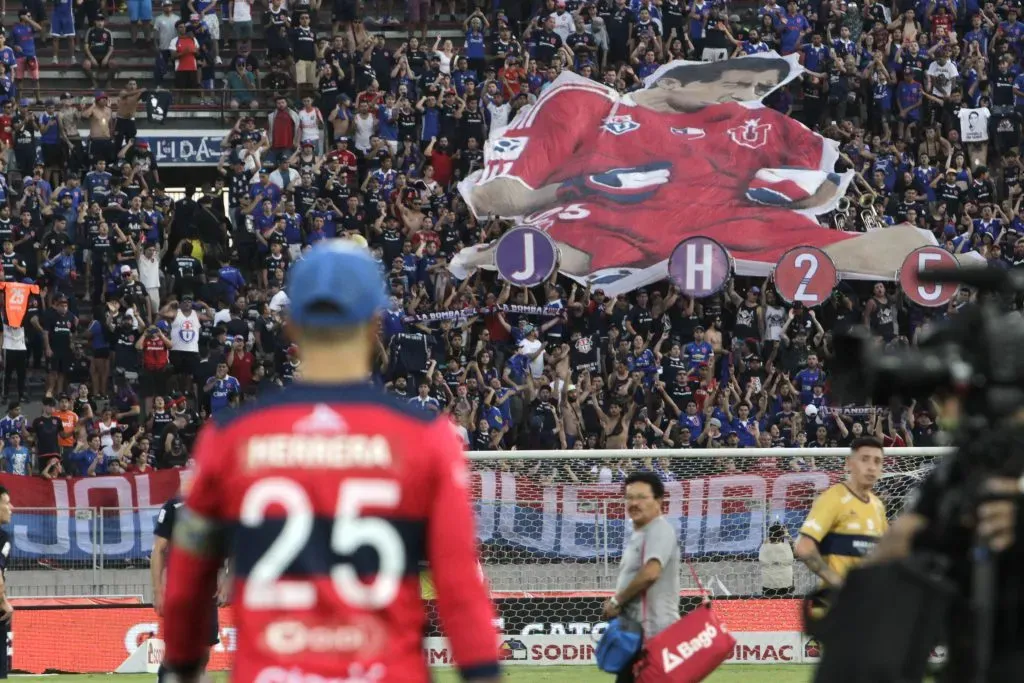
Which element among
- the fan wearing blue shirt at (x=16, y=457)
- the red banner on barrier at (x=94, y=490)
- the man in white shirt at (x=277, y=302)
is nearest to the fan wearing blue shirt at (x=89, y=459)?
the fan wearing blue shirt at (x=16, y=457)

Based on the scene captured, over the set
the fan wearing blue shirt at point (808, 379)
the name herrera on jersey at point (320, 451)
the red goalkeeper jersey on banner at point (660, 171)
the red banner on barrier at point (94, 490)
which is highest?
the name herrera on jersey at point (320, 451)

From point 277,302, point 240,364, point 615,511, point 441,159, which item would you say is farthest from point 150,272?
point 615,511

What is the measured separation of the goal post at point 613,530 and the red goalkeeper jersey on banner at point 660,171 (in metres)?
9.74

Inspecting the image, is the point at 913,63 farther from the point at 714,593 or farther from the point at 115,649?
the point at 115,649

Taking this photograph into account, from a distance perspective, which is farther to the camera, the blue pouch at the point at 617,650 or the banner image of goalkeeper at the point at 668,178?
the banner image of goalkeeper at the point at 668,178

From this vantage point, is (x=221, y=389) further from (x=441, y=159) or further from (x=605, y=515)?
(x=605, y=515)

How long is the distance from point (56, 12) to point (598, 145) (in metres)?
9.61

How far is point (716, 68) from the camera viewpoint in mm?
30109

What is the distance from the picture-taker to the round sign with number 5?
2530cm

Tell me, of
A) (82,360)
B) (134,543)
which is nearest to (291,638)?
(134,543)

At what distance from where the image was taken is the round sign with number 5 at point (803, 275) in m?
25.3

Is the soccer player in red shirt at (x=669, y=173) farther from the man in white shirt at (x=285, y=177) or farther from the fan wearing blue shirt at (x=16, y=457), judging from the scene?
the fan wearing blue shirt at (x=16, y=457)

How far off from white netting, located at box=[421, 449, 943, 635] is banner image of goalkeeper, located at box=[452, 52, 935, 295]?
8.91 metres

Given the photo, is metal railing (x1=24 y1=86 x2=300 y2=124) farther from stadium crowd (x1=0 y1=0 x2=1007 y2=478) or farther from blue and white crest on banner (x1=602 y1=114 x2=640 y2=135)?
blue and white crest on banner (x1=602 y1=114 x2=640 y2=135)
